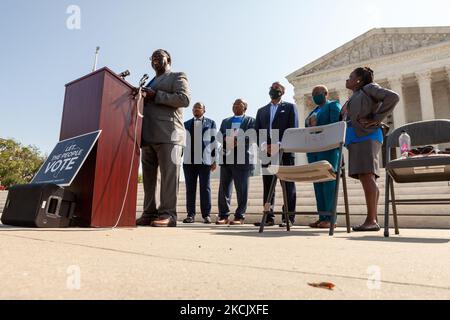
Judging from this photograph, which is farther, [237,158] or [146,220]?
[237,158]

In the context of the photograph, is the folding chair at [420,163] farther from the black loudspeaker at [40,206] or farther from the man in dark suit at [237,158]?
the black loudspeaker at [40,206]

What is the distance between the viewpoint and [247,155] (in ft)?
19.1

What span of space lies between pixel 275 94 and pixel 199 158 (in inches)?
71.9

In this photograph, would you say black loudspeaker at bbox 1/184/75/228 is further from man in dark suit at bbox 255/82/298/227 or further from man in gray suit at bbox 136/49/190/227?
man in dark suit at bbox 255/82/298/227

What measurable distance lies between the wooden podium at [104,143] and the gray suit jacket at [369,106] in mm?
2423

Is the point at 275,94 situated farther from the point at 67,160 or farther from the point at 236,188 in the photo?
the point at 67,160

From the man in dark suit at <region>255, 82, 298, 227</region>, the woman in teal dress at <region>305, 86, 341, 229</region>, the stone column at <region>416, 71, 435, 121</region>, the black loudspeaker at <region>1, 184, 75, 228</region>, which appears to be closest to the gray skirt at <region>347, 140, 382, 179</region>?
the woman in teal dress at <region>305, 86, 341, 229</region>

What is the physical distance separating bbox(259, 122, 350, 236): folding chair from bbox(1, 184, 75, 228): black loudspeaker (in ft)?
6.12

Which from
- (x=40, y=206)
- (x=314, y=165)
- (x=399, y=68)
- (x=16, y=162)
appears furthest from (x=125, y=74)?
(x=16, y=162)

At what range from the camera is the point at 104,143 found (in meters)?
3.25

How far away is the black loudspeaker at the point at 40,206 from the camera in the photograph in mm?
2875

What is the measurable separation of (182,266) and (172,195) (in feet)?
8.96

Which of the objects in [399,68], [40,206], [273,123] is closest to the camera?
[40,206]

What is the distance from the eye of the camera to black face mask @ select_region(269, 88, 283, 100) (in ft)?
17.6
